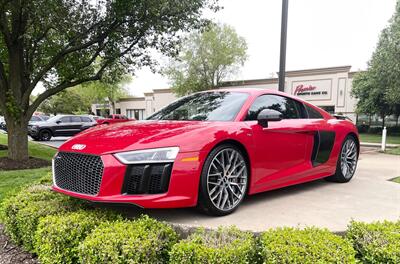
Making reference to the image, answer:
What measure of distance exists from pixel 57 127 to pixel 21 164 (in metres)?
10.8

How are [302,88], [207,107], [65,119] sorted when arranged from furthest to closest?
[302,88]
[65,119]
[207,107]

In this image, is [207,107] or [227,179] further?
[207,107]

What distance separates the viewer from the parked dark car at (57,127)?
17.2m

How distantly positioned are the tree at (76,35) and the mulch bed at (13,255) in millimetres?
4747

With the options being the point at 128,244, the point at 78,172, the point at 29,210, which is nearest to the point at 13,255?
the point at 29,210

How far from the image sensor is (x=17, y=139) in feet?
26.1

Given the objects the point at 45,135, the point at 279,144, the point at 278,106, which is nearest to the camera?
the point at 279,144

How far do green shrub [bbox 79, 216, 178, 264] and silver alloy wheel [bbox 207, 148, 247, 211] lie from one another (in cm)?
63

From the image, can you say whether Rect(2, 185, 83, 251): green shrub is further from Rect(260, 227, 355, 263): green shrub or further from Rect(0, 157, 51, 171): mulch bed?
Rect(0, 157, 51, 171): mulch bed

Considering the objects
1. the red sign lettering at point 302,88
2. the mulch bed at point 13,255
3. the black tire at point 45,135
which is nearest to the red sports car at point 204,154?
the mulch bed at point 13,255

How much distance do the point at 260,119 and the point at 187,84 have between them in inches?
991

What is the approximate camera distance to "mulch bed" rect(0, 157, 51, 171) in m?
7.37

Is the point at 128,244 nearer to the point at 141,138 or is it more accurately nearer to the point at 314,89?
the point at 141,138

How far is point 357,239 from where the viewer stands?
8.49 ft
